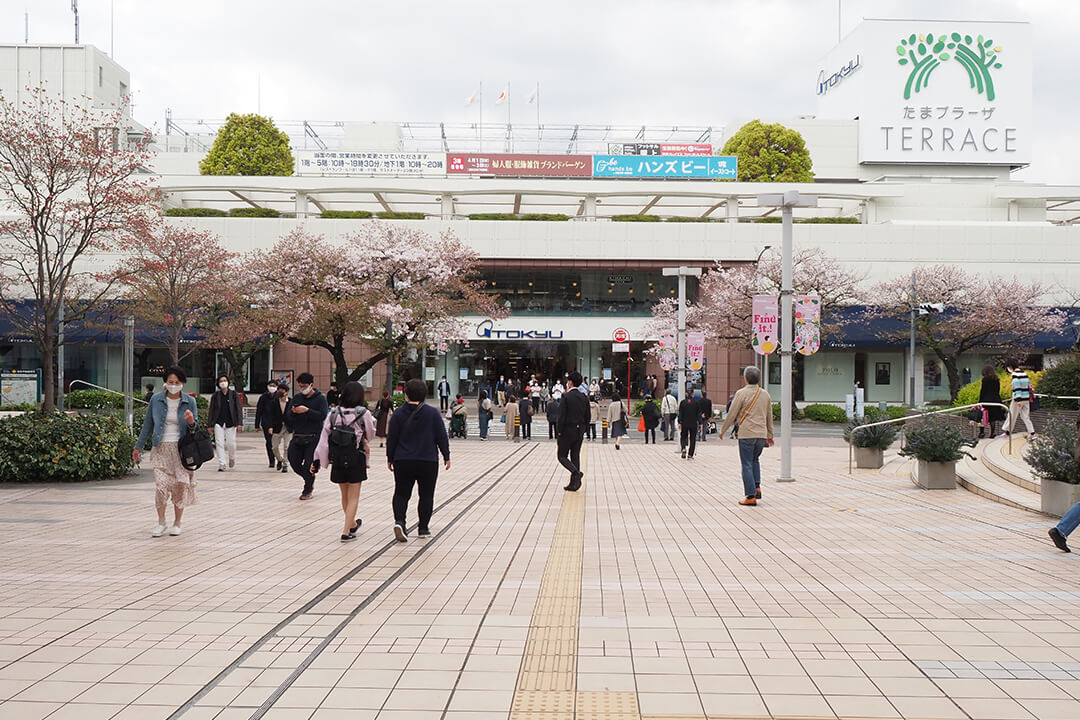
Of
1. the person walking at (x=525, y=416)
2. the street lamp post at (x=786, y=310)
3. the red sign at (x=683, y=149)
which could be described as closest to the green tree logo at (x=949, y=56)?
the red sign at (x=683, y=149)

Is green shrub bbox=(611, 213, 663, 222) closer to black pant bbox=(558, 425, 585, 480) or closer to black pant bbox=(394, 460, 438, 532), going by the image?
black pant bbox=(558, 425, 585, 480)

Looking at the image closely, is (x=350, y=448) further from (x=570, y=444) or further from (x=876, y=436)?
(x=876, y=436)

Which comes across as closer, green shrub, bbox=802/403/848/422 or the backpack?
the backpack

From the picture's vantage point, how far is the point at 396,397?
35.9m

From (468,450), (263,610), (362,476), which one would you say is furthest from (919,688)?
(468,450)

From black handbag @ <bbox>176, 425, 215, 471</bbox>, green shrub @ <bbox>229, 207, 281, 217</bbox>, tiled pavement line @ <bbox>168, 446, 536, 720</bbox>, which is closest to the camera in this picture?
tiled pavement line @ <bbox>168, 446, 536, 720</bbox>

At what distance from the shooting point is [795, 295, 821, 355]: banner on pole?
57.9 ft

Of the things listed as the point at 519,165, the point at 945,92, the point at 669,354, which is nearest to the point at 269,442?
the point at 669,354

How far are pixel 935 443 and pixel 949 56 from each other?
5518 centimetres

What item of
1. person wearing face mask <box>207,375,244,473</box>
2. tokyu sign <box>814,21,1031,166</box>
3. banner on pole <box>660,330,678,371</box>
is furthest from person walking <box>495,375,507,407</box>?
tokyu sign <box>814,21,1031,166</box>

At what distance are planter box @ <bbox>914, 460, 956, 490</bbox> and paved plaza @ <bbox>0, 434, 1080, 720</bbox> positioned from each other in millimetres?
2043

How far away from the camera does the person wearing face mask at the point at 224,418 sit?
53.8 ft

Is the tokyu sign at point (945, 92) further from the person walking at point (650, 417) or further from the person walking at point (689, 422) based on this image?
the person walking at point (689, 422)

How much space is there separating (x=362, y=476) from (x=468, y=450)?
15.2 meters
